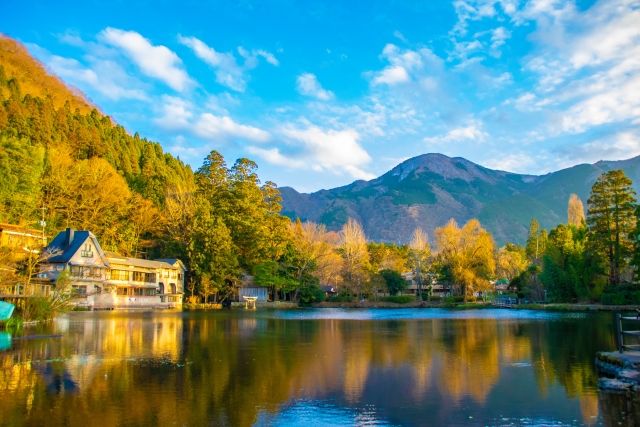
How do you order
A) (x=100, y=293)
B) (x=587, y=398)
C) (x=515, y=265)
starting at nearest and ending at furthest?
1. (x=587, y=398)
2. (x=100, y=293)
3. (x=515, y=265)

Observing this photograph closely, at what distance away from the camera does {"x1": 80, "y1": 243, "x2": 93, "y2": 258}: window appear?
47469mm

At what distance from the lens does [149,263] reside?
55625 mm

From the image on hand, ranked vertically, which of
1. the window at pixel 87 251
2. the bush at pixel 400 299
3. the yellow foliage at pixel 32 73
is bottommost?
the bush at pixel 400 299

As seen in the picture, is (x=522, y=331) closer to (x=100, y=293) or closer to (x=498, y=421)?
(x=498, y=421)

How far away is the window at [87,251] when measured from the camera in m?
47.5

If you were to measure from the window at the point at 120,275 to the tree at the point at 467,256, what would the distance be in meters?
38.6

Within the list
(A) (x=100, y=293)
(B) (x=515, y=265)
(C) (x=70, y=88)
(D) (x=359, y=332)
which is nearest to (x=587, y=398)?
(D) (x=359, y=332)

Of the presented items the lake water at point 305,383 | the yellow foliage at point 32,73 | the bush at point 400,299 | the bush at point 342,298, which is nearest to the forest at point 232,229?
the bush at point 342,298

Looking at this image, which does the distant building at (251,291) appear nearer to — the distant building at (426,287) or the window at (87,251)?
the window at (87,251)

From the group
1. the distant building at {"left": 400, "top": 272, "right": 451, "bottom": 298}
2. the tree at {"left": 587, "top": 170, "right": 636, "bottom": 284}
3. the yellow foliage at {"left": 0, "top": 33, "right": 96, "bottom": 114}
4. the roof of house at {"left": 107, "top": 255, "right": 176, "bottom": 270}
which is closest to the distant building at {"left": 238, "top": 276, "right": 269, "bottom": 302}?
the roof of house at {"left": 107, "top": 255, "right": 176, "bottom": 270}

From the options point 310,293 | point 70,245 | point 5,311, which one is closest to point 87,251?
point 70,245

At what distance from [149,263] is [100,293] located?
7001 mm

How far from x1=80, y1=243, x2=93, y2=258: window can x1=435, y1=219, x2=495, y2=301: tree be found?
4112cm

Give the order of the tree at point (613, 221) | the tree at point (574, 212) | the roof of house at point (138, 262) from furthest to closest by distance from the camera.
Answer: the tree at point (574, 212) → the roof of house at point (138, 262) → the tree at point (613, 221)
